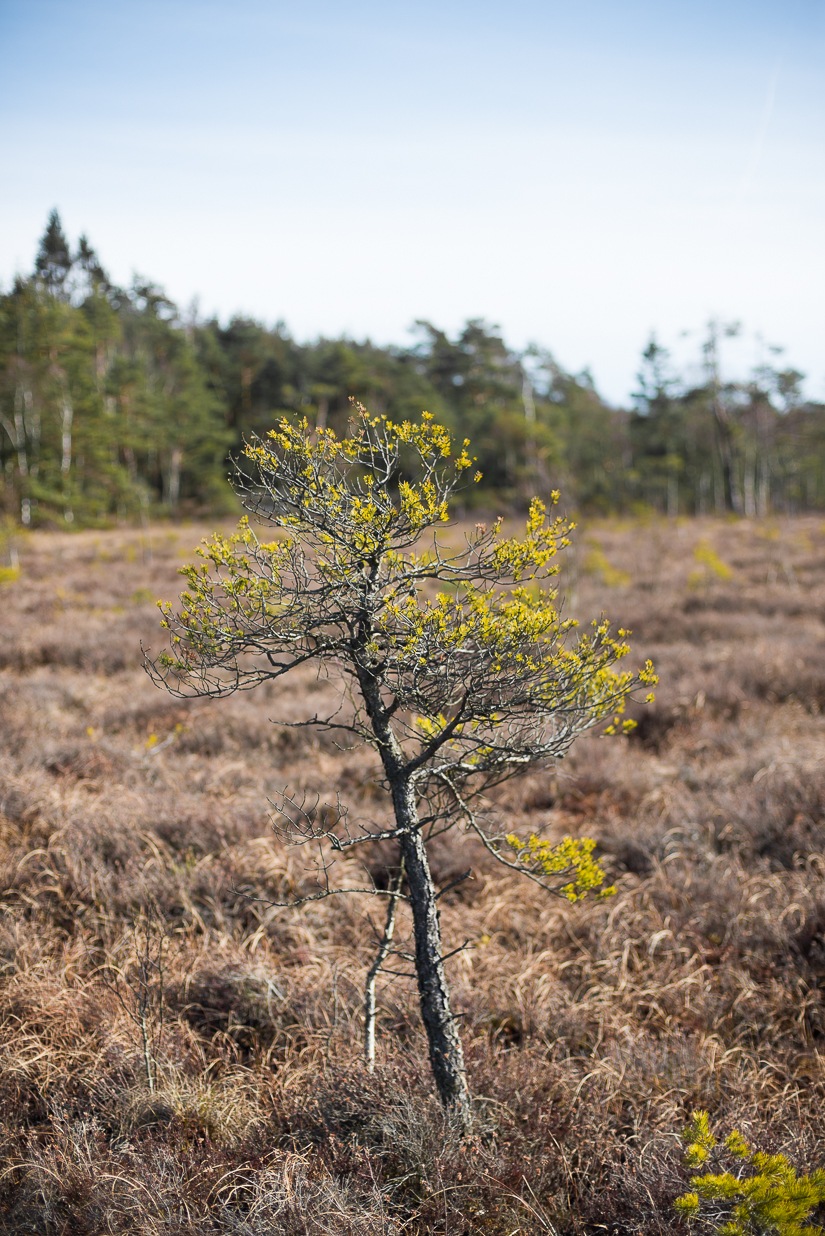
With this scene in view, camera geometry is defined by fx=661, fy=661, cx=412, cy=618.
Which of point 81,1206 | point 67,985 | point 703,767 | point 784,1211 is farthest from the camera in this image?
point 703,767

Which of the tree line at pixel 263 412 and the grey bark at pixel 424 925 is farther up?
the tree line at pixel 263 412

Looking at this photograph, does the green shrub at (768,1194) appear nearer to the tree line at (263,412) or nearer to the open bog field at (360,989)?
the open bog field at (360,989)

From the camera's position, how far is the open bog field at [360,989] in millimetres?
2451

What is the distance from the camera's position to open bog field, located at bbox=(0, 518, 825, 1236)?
96.5 inches

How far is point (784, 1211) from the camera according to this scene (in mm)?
1510

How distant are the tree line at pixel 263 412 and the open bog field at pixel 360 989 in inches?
670

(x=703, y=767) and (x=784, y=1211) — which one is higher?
(x=784, y=1211)

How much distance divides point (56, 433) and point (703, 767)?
30048 millimetres

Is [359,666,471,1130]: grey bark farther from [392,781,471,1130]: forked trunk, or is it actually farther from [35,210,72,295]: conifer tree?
[35,210,72,295]: conifer tree

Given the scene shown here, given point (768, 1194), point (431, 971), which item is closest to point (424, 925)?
point (431, 971)

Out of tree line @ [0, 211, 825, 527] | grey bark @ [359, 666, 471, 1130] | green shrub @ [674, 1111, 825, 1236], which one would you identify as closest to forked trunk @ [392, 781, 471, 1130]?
grey bark @ [359, 666, 471, 1130]

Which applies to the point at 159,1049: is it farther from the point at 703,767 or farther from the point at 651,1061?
the point at 703,767

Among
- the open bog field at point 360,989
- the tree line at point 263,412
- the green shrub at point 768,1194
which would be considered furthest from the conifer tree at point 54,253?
the green shrub at point 768,1194

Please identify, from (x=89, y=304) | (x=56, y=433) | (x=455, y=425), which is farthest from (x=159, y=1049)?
(x=89, y=304)
